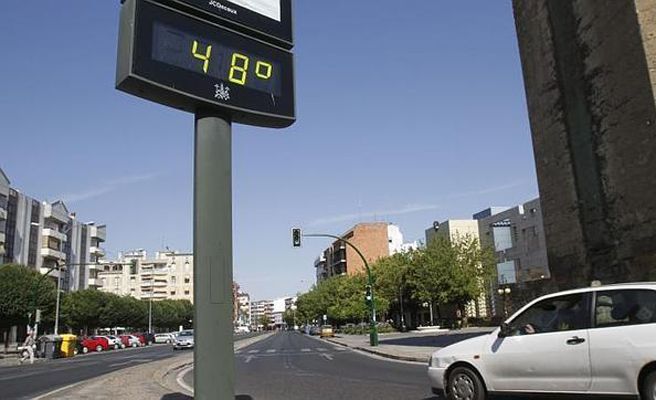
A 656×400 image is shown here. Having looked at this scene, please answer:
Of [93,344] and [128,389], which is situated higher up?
[93,344]

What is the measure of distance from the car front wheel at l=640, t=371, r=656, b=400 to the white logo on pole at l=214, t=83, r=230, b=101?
18.2ft

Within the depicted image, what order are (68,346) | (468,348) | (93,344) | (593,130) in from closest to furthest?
(468,348) → (593,130) → (68,346) → (93,344)

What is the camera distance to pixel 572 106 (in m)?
21.9

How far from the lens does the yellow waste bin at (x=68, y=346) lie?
41344 mm

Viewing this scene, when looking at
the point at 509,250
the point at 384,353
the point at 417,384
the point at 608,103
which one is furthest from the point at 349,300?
the point at 417,384

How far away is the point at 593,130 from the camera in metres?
20.5

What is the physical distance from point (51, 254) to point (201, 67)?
87145 mm

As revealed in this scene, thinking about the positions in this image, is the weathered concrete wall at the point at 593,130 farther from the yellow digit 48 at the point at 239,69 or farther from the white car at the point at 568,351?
the yellow digit 48 at the point at 239,69

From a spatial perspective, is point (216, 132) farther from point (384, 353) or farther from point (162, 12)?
point (384, 353)

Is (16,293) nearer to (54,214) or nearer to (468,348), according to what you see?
(54,214)

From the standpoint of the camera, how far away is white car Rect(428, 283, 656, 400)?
6.92m

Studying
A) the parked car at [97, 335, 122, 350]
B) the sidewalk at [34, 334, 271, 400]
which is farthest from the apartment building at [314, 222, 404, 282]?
the sidewalk at [34, 334, 271, 400]

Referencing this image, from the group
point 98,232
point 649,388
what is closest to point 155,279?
point 98,232

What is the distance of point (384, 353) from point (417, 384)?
479 inches
